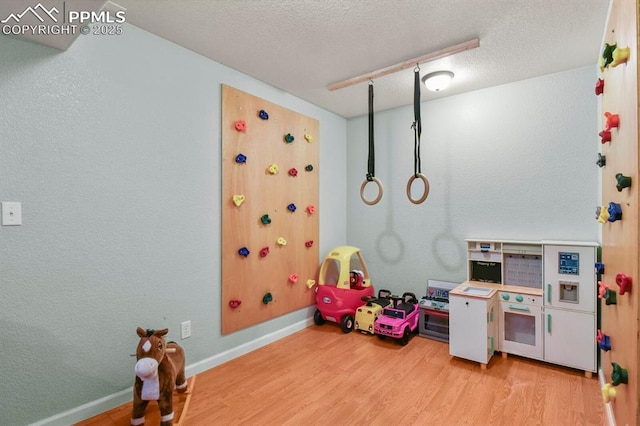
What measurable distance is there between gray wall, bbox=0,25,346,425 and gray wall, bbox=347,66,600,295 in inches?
76.8

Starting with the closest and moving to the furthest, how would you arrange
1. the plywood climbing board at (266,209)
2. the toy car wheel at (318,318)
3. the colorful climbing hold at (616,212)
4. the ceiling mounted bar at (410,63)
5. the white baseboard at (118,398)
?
the colorful climbing hold at (616,212) < the white baseboard at (118,398) < the ceiling mounted bar at (410,63) < the plywood climbing board at (266,209) < the toy car wheel at (318,318)

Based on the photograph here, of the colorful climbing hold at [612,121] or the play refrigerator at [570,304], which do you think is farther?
the play refrigerator at [570,304]

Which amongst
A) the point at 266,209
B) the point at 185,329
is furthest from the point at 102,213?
the point at 266,209

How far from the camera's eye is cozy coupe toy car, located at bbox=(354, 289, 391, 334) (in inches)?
127

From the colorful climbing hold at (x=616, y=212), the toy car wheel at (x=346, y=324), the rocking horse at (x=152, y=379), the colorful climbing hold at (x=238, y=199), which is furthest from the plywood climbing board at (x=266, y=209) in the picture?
the colorful climbing hold at (x=616, y=212)

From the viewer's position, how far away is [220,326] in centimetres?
262

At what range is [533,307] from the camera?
261 centimetres

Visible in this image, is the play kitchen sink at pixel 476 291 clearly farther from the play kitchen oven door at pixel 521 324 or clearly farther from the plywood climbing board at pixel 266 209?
the plywood climbing board at pixel 266 209

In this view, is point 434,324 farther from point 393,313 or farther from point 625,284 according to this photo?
point 625,284

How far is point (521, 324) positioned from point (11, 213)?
12.3 feet

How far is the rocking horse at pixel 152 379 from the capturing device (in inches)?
67.4

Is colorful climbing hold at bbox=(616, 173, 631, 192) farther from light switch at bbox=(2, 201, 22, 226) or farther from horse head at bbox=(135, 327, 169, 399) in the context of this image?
light switch at bbox=(2, 201, 22, 226)

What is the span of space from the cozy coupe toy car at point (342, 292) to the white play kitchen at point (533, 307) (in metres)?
1.04

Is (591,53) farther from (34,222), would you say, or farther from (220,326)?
(34,222)
